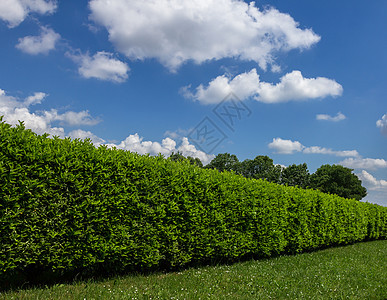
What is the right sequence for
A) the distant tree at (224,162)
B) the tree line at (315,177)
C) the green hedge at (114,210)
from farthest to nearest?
the distant tree at (224,162), the tree line at (315,177), the green hedge at (114,210)

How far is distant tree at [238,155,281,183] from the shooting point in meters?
54.1

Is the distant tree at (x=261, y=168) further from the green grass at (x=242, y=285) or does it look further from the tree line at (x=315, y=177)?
the green grass at (x=242, y=285)

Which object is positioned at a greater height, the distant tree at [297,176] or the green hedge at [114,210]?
the distant tree at [297,176]

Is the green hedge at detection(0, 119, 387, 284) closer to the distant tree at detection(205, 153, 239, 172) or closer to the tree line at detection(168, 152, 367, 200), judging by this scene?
the tree line at detection(168, 152, 367, 200)

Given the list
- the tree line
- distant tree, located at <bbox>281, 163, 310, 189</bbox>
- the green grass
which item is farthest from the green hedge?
distant tree, located at <bbox>281, 163, 310, 189</bbox>

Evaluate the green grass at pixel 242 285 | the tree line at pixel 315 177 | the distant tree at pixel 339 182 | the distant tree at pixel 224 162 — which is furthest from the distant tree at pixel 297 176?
the green grass at pixel 242 285

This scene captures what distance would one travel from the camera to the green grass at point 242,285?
570 centimetres

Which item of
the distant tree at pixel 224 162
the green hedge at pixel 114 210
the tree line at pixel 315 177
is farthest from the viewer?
the distant tree at pixel 224 162

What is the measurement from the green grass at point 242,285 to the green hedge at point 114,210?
48cm

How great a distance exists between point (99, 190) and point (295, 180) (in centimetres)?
5106

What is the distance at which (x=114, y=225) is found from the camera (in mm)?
6656

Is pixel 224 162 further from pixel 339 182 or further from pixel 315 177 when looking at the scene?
pixel 339 182

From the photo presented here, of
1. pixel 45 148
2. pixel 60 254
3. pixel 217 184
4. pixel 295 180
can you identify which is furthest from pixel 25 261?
pixel 295 180

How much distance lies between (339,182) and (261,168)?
47.1ft
